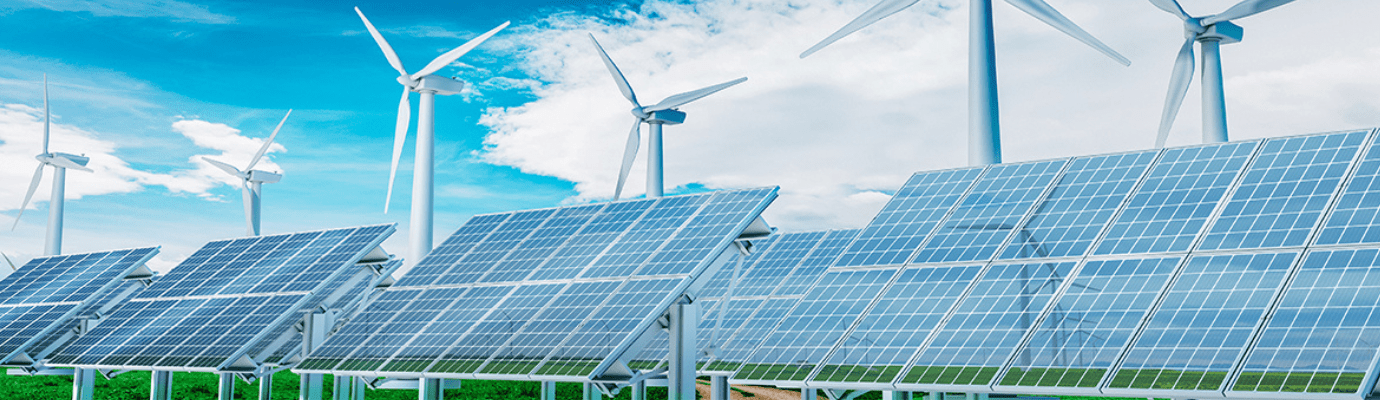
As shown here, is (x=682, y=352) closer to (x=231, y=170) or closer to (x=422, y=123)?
(x=422, y=123)

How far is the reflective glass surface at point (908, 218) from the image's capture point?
2873 centimetres

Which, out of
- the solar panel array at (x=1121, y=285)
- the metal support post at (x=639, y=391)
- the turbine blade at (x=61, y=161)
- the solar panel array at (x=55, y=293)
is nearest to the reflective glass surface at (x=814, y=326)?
the solar panel array at (x=1121, y=285)

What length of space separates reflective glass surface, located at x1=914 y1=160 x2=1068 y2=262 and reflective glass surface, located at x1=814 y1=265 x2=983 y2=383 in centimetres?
77

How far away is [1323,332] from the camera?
64.8 ft

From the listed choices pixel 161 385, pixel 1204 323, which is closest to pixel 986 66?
pixel 1204 323

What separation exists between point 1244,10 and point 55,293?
54.8 meters

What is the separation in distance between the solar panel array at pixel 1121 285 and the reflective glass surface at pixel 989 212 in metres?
0.06

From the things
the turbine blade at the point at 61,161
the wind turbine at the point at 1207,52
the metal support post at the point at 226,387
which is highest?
the turbine blade at the point at 61,161

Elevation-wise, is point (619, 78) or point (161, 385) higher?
point (619, 78)

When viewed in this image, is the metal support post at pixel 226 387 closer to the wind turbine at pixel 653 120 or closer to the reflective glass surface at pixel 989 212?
the wind turbine at pixel 653 120

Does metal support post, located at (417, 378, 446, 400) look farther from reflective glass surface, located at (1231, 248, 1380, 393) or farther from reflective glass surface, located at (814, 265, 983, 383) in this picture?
reflective glass surface, located at (1231, 248, 1380, 393)

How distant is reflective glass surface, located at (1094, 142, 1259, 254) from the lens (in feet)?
82.0

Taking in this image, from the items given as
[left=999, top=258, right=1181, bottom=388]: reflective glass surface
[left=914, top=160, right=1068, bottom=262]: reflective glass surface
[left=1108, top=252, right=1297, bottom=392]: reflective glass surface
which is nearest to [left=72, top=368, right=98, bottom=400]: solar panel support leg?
[left=914, top=160, right=1068, bottom=262]: reflective glass surface

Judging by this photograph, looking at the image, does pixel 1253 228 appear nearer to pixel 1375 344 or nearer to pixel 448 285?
pixel 1375 344
